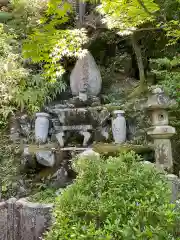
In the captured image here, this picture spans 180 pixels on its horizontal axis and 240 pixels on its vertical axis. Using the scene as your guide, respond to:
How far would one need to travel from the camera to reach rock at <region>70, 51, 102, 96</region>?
22.8 feet

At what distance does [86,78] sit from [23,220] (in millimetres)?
4437

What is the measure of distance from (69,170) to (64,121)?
149 cm

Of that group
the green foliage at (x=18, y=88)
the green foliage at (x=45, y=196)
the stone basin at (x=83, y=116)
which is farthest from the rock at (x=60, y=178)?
the green foliage at (x=18, y=88)

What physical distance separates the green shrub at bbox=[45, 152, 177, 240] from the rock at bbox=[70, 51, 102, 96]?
5016 millimetres

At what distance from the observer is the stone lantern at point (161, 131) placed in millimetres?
4316

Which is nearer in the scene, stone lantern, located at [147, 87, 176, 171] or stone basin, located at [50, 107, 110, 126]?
stone lantern, located at [147, 87, 176, 171]

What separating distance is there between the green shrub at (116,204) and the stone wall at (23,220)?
1.28 m

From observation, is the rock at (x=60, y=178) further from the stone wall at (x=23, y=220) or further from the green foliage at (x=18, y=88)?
the green foliage at (x=18, y=88)

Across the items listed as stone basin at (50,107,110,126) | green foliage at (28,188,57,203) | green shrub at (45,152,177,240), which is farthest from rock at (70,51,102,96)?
green shrub at (45,152,177,240)

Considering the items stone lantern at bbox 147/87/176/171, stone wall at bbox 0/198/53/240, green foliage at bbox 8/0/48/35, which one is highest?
green foliage at bbox 8/0/48/35

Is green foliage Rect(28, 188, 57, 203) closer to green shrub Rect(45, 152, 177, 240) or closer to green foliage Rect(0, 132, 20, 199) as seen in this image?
green foliage Rect(0, 132, 20, 199)

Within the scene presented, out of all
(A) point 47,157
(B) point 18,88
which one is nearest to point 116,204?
(A) point 47,157

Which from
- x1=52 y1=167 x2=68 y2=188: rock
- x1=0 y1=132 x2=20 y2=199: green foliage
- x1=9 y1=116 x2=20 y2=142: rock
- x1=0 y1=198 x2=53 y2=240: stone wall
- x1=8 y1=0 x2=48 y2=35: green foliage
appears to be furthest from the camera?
x1=8 y1=0 x2=48 y2=35: green foliage

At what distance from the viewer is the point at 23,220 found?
127 inches
